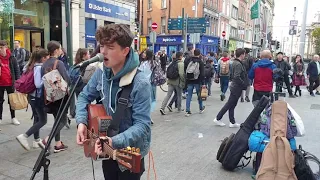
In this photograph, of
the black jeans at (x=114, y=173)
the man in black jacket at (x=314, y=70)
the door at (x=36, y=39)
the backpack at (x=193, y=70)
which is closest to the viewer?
the black jeans at (x=114, y=173)

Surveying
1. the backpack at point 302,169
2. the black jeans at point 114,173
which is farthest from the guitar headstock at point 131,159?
the backpack at point 302,169

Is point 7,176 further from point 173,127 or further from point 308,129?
point 308,129

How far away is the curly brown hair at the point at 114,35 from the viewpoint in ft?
7.11

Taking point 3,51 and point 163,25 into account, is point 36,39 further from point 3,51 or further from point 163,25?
point 163,25

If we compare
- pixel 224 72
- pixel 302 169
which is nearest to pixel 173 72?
pixel 224 72

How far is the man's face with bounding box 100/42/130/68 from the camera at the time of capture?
7.23ft

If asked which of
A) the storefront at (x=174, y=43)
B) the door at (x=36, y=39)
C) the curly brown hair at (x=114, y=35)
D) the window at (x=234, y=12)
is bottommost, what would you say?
the curly brown hair at (x=114, y=35)

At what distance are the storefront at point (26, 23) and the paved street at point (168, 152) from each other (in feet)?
19.4

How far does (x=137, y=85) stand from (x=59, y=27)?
13.9m

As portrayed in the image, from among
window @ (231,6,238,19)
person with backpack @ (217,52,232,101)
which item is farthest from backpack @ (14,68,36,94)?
window @ (231,6,238,19)

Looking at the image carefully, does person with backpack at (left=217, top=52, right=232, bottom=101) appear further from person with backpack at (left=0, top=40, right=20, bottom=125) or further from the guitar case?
person with backpack at (left=0, top=40, right=20, bottom=125)

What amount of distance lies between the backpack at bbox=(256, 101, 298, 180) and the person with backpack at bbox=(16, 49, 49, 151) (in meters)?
3.47

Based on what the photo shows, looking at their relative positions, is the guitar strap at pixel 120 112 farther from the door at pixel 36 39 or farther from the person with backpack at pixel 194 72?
the door at pixel 36 39

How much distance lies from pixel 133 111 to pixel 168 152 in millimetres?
3304
